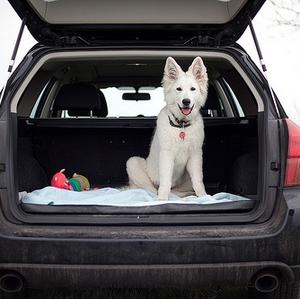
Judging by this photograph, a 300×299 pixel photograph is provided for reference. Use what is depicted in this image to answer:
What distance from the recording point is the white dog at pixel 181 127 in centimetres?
344

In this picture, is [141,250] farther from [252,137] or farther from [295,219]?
[252,137]

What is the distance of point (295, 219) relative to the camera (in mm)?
2307

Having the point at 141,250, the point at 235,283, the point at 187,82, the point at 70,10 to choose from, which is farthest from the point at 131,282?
the point at 70,10

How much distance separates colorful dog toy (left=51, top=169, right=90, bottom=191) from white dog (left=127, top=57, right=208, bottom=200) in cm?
69

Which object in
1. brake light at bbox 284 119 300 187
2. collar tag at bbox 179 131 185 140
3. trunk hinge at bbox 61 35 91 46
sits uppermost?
trunk hinge at bbox 61 35 91 46

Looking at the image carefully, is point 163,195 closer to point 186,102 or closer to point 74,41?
point 186,102

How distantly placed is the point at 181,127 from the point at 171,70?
1.47 feet

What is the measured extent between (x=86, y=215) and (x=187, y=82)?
1480 millimetres

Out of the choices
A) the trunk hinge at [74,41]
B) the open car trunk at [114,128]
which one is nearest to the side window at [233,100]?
the open car trunk at [114,128]

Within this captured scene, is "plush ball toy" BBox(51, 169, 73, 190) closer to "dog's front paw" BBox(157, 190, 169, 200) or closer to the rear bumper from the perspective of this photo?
"dog's front paw" BBox(157, 190, 169, 200)

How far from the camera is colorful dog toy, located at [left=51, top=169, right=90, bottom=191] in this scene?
364cm

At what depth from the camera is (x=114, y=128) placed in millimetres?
4043

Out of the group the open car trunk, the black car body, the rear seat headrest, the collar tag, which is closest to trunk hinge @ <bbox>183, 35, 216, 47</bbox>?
the open car trunk

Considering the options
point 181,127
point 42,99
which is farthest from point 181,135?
point 42,99
